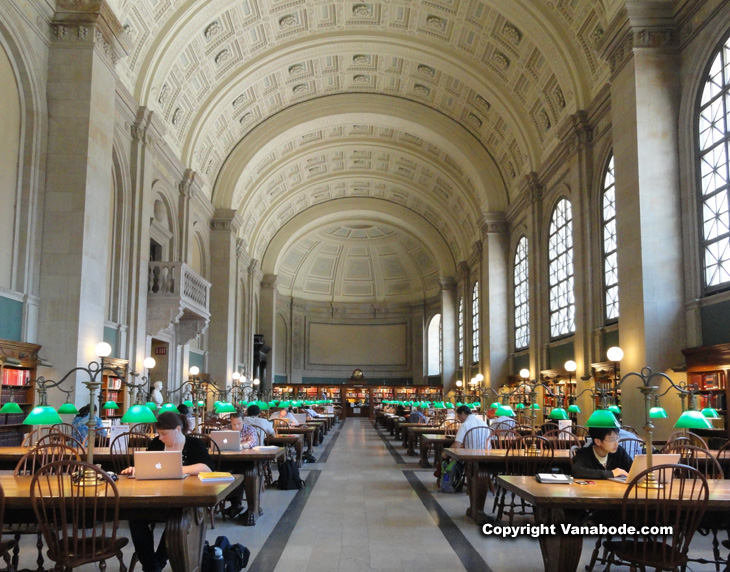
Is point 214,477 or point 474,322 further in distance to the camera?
point 474,322

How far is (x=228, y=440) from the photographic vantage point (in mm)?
8555

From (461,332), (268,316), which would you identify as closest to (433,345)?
(461,332)

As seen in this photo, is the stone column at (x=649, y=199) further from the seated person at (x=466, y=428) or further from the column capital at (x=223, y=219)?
the column capital at (x=223, y=219)

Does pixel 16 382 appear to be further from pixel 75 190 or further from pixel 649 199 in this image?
pixel 649 199

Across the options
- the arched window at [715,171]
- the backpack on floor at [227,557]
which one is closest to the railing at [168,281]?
the arched window at [715,171]

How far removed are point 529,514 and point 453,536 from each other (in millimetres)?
1609

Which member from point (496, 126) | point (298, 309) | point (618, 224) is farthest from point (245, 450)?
point (298, 309)

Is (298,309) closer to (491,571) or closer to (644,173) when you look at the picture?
(644,173)

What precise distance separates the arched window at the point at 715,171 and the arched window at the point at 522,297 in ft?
37.5

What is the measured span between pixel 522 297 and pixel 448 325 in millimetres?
13067

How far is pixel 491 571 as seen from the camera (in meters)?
5.96

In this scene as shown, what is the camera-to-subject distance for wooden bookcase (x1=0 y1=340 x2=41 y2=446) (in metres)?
10.5

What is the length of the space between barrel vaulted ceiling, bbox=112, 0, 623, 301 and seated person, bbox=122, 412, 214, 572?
39.5ft

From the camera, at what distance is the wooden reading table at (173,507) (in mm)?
4824
